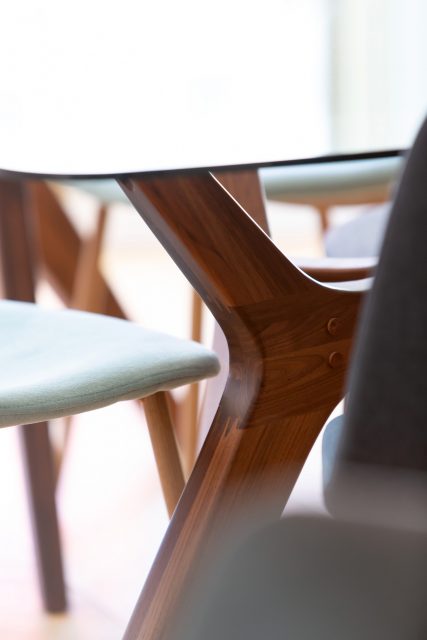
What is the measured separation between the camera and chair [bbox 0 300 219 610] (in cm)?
77

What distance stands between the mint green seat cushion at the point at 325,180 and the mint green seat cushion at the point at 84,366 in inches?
30.0

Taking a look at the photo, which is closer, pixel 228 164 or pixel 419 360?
pixel 419 360

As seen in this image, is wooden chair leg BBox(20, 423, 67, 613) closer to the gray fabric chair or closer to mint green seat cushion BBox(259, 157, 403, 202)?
mint green seat cushion BBox(259, 157, 403, 202)

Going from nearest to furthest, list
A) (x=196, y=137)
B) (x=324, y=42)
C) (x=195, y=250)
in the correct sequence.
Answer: (x=195, y=250)
(x=196, y=137)
(x=324, y=42)

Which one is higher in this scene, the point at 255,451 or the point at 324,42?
the point at 255,451

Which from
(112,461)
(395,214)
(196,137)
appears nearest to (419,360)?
(395,214)

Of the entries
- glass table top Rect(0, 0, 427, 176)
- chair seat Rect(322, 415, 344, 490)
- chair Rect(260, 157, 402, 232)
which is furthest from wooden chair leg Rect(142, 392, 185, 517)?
glass table top Rect(0, 0, 427, 176)

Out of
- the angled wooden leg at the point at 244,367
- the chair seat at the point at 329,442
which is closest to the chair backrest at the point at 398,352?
the chair seat at the point at 329,442

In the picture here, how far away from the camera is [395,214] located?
1.46ft

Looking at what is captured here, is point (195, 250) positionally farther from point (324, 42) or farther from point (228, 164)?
point (324, 42)

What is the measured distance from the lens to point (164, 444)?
2.91 ft

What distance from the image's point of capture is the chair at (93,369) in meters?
0.77

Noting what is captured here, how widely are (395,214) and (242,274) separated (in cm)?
29

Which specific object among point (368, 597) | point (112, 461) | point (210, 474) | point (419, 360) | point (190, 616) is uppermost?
point (419, 360)
